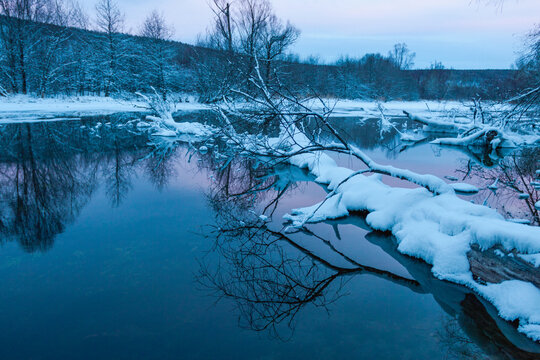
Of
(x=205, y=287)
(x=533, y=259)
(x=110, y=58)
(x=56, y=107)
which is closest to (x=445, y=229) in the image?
(x=533, y=259)

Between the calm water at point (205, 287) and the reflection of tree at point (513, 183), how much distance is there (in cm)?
37

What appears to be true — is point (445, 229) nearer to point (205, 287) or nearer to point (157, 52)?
point (205, 287)

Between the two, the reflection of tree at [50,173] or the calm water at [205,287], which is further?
the reflection of tree at [50,173]

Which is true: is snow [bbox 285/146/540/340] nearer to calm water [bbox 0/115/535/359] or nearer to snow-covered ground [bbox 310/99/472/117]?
calm water [bbox 0/115/535/359]

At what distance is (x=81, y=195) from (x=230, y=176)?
3671 mm

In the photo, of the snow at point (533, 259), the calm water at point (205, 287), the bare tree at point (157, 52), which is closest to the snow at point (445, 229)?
the snow at point (533, 259)

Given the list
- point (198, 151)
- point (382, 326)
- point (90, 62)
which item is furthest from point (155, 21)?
point (382, 326)

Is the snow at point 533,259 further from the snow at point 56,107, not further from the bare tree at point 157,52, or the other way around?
the bare tree at point 157,52

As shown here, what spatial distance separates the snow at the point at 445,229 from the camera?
3.44m

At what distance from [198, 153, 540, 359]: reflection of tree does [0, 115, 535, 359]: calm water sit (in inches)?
0.7

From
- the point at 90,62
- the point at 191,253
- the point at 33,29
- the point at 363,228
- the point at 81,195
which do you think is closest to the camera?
the point at 191,253

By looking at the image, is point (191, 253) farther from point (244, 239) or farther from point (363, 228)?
point (363, 228)

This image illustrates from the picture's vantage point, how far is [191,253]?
4762 millimetres

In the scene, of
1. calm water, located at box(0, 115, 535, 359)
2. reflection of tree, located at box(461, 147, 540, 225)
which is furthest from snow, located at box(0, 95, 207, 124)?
reflection of tree, located at box(461, 147, 540, 225)
